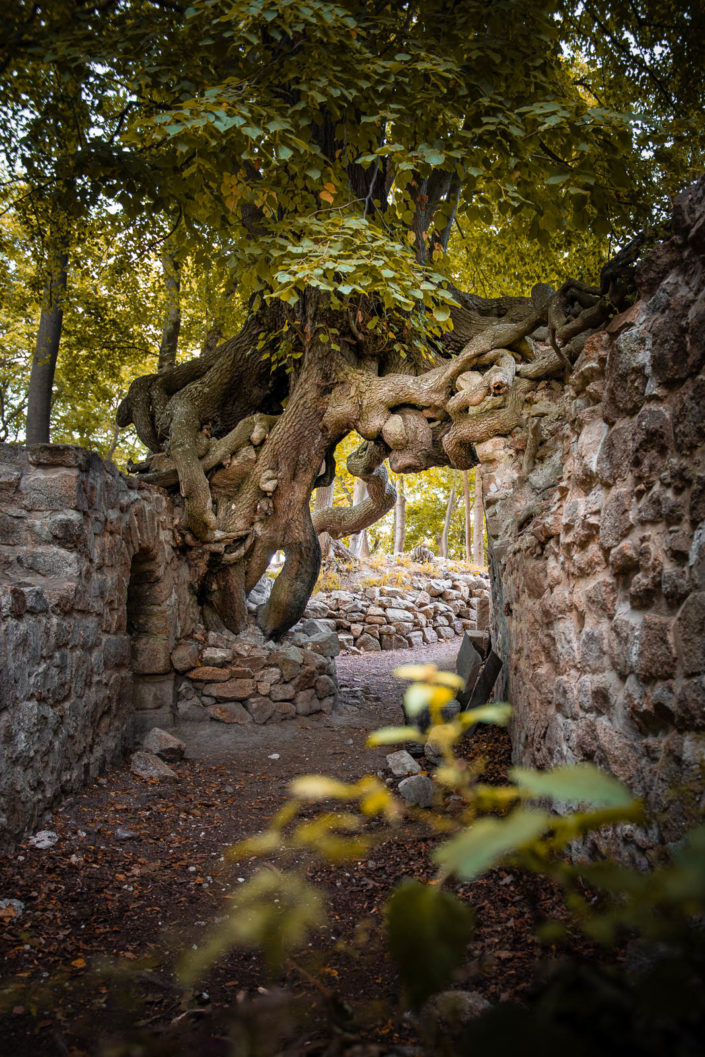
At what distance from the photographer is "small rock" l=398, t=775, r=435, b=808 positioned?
410 cm

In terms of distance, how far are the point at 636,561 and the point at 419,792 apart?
261cm

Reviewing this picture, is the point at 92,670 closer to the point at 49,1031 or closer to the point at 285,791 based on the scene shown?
the point at 285,791

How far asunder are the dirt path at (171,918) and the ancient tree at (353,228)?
293 centimetres

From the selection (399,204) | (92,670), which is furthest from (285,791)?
(399,204)

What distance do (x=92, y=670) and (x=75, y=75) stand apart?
13.7ft

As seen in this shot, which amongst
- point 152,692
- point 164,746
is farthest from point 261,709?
point 164,746

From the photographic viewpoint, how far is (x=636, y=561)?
86.5 inches

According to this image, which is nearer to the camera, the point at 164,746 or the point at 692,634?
the point at 692,634

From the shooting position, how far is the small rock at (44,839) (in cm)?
344

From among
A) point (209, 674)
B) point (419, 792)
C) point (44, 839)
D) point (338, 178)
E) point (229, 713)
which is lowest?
point (229, 713)

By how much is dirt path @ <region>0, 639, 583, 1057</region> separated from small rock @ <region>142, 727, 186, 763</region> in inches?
4.5

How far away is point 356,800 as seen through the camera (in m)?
4.23

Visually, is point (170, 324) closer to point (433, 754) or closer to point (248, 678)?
point (248, 678)

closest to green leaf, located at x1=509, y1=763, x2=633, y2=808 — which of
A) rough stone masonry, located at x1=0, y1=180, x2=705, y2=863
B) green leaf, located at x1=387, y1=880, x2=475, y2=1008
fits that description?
green leaf, located at x1=387, y1=880, x2=475, y2=1008
